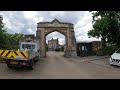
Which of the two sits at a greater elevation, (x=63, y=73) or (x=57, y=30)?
(x=57, y=30)

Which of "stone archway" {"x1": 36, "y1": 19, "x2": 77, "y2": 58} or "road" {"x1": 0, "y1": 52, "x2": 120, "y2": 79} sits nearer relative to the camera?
"road" {"x1": 0, "y1": 52, "x2": 120, "y2": 79}

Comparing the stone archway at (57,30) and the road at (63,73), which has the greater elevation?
the stone archway at (57,30)

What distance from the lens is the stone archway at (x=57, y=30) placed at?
32250mm

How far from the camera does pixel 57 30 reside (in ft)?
107

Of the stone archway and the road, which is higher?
the stone archway

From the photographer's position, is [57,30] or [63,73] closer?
[63,73]

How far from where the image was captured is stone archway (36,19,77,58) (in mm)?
32250

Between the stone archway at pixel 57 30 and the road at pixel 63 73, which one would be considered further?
the stone archway at pixel 57 30
